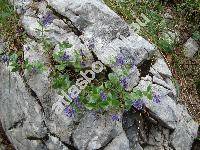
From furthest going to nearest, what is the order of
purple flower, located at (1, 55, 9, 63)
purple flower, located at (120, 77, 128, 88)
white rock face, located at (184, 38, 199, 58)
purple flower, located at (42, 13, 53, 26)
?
white rock face, located at (184, 38, 199, 58)
purple flower, located at (42, 13, 53, 26)
purple flower, located at (1, 55, 9, 63)
purple flower, located at (120, 77, 128, 88)

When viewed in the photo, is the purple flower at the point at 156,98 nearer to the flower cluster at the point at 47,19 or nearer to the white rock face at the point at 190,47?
the white rock face at the point at 190,47

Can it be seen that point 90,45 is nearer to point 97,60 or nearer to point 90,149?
point 97,60

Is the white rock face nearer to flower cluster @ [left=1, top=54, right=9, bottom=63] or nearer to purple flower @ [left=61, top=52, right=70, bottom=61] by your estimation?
purple flower @ [left=61, top=52, right=70, bottom=61]

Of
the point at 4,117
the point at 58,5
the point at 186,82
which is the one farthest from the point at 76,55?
the point at 186,82

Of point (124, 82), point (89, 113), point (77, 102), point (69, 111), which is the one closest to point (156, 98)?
point (124, 82)

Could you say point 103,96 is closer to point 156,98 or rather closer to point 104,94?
point 104,94

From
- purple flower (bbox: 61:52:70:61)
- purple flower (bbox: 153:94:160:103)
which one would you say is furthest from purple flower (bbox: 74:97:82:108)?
purple flower (bbox: 153:94:160:103)

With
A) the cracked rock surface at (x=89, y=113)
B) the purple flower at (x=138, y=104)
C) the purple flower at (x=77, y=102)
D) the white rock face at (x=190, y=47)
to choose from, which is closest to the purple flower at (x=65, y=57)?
the cracked rock surface at (x=89, y=113)
